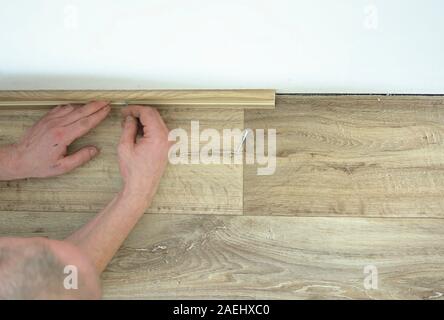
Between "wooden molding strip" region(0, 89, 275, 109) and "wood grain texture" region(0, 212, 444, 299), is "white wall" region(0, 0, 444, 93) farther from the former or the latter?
"wood grain texture" region(0, 212, 444, 299)

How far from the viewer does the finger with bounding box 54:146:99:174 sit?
81cm

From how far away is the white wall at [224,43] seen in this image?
1.87ft

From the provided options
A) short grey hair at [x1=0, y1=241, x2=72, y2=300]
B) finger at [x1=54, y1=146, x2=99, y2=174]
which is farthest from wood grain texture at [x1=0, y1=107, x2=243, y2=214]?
short grey hair at [x1=0, y1=241, x2=72, y2=300]

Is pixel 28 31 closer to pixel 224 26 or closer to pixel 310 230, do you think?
pixel 224 26

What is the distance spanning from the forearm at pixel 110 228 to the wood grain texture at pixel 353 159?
19 centimetres

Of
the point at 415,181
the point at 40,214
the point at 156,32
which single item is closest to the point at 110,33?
the point at 156,32

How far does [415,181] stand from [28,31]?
627 mm

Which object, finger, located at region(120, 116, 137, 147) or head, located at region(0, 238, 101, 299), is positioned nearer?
head, located at region(0, 238, 101, 299)

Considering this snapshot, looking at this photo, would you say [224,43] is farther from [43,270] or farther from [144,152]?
[43,270]

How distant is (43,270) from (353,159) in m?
0.52

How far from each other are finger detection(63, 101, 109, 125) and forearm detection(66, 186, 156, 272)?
0.46ft

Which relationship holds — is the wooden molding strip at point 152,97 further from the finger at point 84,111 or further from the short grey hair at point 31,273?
the short grey hair at point 31,273

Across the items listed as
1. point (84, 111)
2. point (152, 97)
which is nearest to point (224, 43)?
point (152, 97)

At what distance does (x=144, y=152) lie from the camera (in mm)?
800
